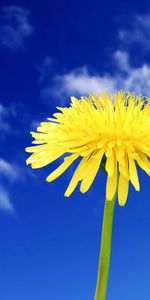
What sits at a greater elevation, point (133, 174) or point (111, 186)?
point (133, 174)

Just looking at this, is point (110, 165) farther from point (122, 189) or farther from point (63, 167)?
point (63, 167)

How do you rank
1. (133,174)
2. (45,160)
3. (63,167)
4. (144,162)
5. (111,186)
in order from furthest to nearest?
(45,160)
(63,167)
(144,162)
(133,174)
(111,186)

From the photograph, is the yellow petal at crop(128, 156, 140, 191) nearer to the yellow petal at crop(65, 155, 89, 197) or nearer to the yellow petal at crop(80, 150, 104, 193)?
the yellow petal at crop(80, 150, 104, 193)

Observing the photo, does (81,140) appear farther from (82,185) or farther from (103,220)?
(103,220)

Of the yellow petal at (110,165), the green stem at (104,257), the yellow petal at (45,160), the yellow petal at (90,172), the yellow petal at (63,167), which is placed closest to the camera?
the green stem at (104,257)

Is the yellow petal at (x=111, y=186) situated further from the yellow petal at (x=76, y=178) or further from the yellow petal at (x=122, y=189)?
the yellow petal at (x=76, y=178)

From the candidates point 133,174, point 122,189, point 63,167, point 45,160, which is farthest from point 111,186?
point 45,160

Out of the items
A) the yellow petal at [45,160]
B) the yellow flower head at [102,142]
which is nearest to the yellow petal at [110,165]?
the yellow flower head at [102,142]

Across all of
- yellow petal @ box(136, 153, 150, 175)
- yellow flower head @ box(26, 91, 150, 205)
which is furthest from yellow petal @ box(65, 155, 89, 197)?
yellow petal @ box(136, 153, 150, 175)
